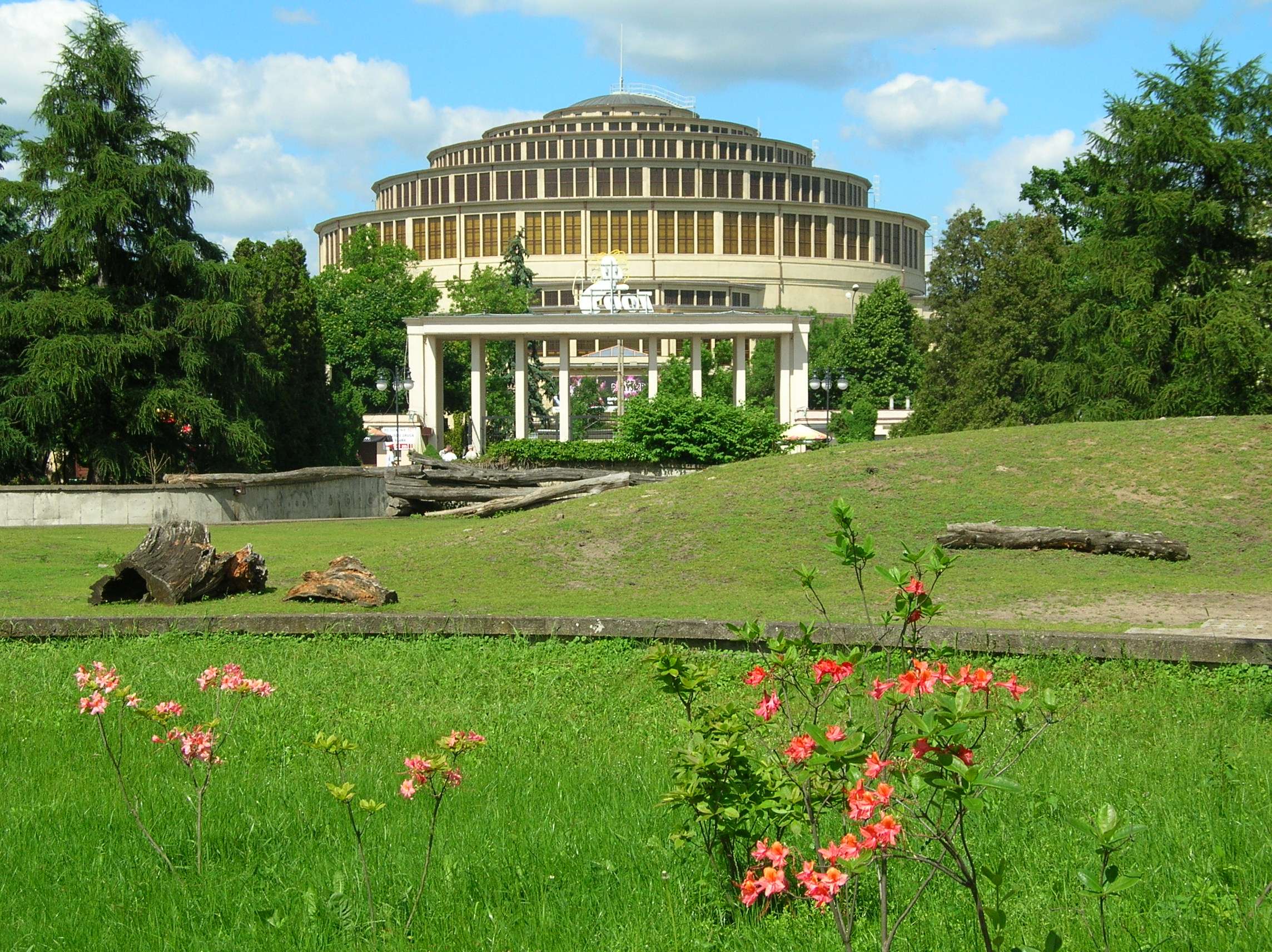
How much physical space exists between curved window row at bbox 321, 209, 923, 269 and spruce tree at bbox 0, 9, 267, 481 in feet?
267

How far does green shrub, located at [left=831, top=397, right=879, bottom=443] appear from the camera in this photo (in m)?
66.0

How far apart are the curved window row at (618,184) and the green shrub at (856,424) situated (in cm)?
4875

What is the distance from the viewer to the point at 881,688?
11.2 ft

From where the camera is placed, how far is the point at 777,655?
3.95 meters

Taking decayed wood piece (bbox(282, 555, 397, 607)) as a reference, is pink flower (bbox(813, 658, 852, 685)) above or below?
above

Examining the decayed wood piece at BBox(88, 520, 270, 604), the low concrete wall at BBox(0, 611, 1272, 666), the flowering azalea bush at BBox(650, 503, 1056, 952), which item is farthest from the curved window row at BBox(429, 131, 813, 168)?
Result: the flowering azalea bush at BBox(650, 503, 1056, 952)

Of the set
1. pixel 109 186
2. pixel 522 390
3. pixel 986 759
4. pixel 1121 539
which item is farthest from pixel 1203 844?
pixel 522 390

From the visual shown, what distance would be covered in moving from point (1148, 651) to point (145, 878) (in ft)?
20.2

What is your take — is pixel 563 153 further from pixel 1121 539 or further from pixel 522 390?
pixel 1121 539

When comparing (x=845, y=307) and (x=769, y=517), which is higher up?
(x=845, y=307)

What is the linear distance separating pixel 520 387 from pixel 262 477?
1539 inches

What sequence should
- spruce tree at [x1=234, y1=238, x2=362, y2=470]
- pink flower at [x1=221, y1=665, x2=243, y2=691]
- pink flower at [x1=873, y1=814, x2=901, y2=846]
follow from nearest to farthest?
1. pink flower at [x1=873, y1=814, x2=901, y2=846]
2. pink flower at [x1=221, y1=665, x2=243, y2=691]
3. spruce tree at [x1=234, y1=238, x2=362, y2=470]

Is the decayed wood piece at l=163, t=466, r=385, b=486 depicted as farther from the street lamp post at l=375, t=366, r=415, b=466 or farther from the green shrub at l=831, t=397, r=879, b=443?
the green shrub at l=831, t=397, r=879, b=443

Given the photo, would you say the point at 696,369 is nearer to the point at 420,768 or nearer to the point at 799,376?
the point at 799,376
